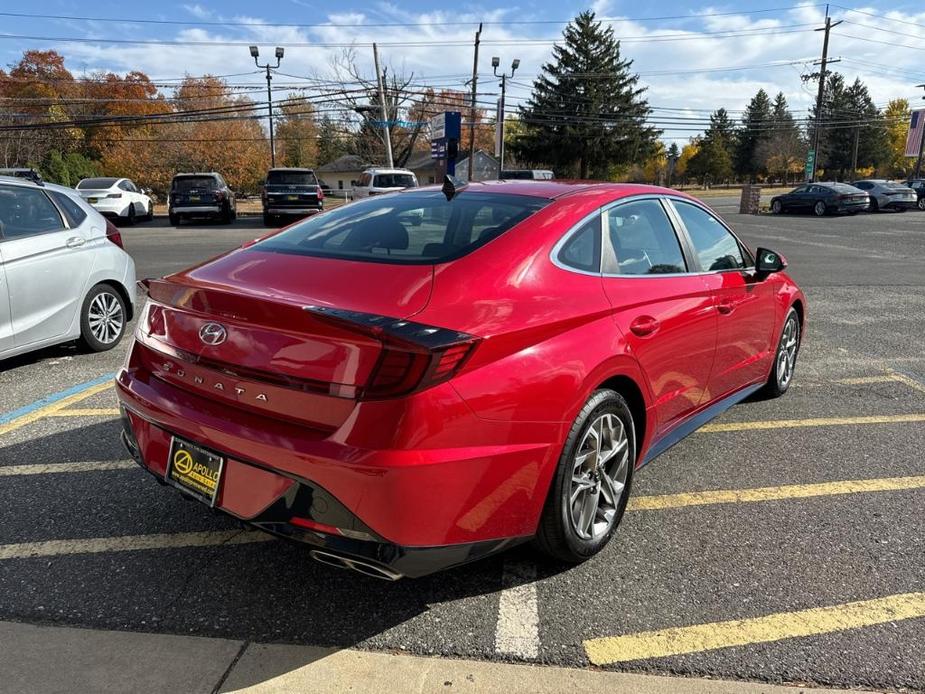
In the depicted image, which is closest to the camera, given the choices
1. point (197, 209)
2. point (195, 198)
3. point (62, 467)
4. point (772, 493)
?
point (772, 493)

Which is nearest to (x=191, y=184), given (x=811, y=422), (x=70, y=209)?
(x=70, y=209)

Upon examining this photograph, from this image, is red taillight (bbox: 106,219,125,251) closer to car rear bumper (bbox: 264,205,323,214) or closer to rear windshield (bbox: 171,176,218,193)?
car rear bumper (bbox: 264,205,323,214)

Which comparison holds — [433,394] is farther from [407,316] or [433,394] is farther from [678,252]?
[678,252]

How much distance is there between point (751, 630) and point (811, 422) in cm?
252

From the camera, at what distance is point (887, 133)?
81438mm

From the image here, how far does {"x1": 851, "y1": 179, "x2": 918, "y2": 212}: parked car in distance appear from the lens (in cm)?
3164

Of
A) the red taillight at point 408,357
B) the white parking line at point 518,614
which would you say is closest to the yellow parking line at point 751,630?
the white parking line at point 518,614

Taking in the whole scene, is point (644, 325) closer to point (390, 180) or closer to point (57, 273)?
point (57, 273)

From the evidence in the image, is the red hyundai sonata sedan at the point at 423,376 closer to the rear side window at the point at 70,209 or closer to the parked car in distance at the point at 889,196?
the rear side window at the point at 70,209

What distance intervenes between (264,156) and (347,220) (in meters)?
61.6

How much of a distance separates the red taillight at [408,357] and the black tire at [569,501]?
2.15 feet

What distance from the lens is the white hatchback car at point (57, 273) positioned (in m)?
5.09

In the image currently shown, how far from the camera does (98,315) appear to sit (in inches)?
237

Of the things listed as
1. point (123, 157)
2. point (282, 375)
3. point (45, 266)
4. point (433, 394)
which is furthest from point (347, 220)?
point (123, 157)
